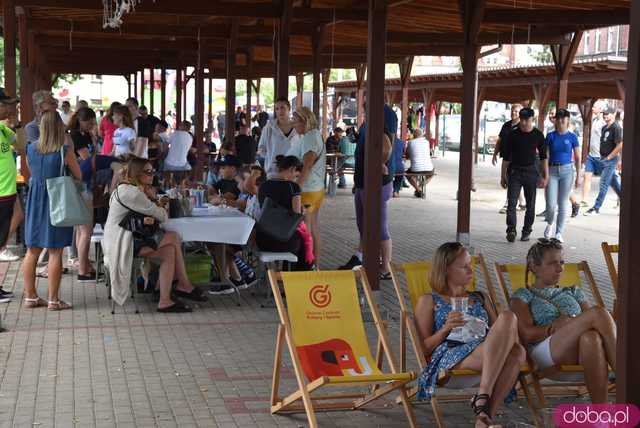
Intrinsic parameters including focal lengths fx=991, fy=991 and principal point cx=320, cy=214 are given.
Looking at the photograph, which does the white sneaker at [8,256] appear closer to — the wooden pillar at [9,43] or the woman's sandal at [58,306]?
the wooden pillar at [9,43]

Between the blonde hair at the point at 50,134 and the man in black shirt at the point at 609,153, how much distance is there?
10121 millimetres

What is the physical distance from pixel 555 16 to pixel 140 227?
6829mm

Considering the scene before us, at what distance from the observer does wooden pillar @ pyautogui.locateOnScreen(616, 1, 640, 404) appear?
318 centimetres

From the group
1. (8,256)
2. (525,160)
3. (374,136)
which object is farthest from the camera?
(525,160)

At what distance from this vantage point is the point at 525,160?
11992mm

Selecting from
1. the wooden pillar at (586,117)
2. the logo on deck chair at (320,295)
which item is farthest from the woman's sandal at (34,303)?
the wooden pillar at (586,117)

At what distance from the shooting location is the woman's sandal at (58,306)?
25.2ft

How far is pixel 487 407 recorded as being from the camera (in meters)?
4.52

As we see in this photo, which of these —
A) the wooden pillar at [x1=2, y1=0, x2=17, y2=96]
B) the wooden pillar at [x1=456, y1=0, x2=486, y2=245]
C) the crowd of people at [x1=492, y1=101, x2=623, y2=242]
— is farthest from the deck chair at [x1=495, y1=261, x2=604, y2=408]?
the wooden pillar at [x1=2, y1=0, x2=17, y2=96]

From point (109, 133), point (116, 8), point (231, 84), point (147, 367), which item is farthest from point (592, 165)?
point (147, 367)

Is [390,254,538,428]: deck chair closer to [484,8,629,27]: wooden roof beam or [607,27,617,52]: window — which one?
[484,8,629,27]: wooden roof beam

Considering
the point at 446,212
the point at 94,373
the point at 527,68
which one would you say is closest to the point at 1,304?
the point at 94,373

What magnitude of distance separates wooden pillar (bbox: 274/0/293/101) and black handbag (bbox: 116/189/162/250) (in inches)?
156

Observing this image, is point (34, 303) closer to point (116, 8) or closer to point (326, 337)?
point (116, 8)
